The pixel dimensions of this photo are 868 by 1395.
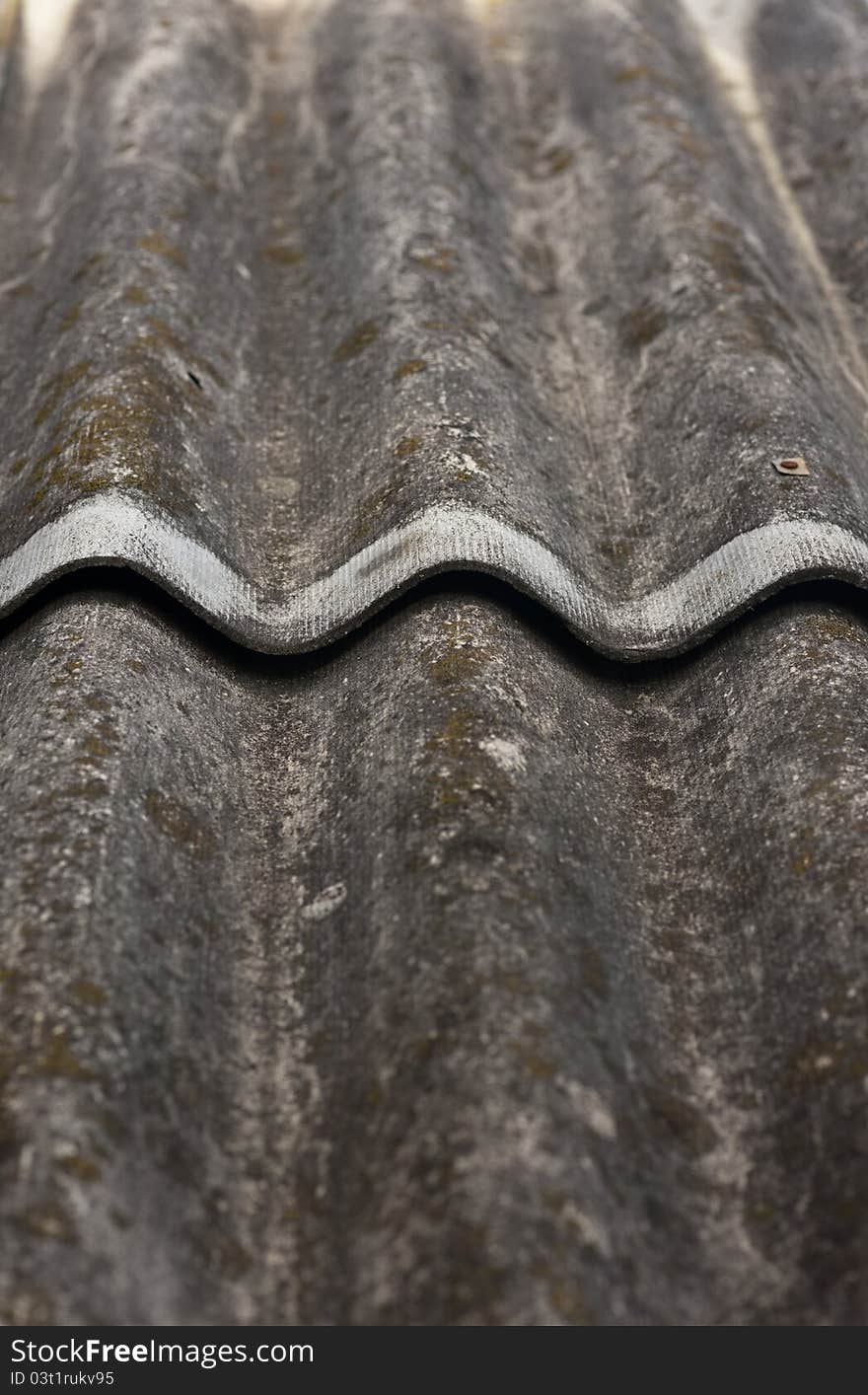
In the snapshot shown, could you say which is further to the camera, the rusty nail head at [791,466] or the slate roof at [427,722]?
the rusty nail head at [791,466]

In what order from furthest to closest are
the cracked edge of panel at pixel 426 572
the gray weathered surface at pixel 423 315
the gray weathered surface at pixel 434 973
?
1. the gray weathered surface at pixel 423 315
2. the cracked edge of panel at pixel 426 572
3. the gray weathered surface at pixel 434 973

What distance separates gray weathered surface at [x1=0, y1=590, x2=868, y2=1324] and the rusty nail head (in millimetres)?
336

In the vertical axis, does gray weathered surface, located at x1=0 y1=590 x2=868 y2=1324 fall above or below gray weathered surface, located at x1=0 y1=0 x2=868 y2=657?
below

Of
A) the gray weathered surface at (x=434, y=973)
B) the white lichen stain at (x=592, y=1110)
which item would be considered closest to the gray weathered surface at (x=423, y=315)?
the gray weathered surface at (x=434, y=973)

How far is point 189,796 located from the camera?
81.5 inches

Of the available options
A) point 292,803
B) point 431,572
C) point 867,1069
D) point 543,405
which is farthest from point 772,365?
point 867,1069

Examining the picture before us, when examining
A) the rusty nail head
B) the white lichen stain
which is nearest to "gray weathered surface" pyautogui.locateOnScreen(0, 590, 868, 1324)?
the white lichen stain

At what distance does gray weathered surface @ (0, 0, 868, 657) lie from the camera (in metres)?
2.42

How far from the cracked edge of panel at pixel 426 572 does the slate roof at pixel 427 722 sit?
0.01 meters

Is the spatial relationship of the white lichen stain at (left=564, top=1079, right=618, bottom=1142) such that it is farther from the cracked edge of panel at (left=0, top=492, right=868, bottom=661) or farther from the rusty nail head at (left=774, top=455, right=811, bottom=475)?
the rusty nail head at (left=774, top=455, right=811, bottom=475)

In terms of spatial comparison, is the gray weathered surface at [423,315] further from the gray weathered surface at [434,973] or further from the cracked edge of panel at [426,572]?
the gray weathered surface at [434,973]

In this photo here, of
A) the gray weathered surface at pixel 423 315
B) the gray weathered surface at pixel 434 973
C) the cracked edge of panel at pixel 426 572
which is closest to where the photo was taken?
the gray weathered surface at pixel 434 973

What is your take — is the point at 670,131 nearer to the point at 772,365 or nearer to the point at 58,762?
the point at 772,365

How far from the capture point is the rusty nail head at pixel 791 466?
98.1 inches
